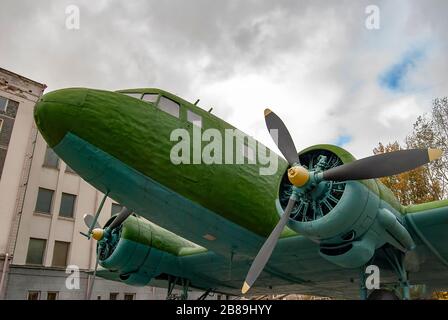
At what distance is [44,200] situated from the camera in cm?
2620

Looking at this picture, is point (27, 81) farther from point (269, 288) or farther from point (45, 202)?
point (269, 288)

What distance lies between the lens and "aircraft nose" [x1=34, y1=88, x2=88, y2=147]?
7.84 metres

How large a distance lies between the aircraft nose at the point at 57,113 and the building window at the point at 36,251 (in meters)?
19.6

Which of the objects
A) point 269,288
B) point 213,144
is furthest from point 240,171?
point 269,288

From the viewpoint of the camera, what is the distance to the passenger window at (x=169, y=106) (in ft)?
30.4

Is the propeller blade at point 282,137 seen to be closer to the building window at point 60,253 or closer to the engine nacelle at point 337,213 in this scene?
the engine nacelle at point 337,213

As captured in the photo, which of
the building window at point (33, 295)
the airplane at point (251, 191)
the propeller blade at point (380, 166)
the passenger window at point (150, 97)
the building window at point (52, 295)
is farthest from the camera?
the building window at point (52, 295)

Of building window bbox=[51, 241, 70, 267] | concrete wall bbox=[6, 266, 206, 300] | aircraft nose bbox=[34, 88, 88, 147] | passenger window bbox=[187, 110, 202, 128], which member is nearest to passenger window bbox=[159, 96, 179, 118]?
passenger window bbox=[187, 110, 202, 128]

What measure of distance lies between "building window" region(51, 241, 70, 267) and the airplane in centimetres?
1830

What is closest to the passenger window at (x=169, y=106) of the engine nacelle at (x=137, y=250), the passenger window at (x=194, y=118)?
the passenger window at (x=194, y=118)

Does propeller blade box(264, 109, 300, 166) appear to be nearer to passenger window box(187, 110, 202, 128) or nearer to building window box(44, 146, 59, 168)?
passenger window box(187, 110, 202, 128)

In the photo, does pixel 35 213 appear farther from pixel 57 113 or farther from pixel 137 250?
pixel 57 113
